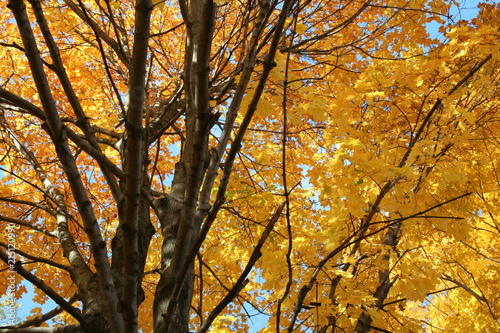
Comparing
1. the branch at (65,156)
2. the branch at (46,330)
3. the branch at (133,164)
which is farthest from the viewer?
the branch at (46,330)

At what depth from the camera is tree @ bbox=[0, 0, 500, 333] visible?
1.17 meters

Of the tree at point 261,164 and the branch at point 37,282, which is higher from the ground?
the tree at point 261,164

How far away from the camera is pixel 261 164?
3449mm

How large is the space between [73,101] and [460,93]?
2.80 m

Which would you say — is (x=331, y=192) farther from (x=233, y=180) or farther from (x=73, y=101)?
(x=73, y=101)

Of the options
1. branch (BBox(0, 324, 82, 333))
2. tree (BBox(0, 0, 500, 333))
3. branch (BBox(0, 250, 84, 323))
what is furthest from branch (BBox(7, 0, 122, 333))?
branch (BBox(0, 324, 82, 333))

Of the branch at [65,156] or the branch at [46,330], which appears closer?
the branch at [65,156]

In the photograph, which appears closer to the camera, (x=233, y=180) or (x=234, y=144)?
(x=234, y=144)

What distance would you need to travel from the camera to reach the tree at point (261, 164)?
1170 mm

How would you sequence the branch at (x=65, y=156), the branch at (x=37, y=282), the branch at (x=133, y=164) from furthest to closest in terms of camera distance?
the branch at (x=37, y=282)
the branch at (x=65, y=156)
the branch at (x=133, y=164)

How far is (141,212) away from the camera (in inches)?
113

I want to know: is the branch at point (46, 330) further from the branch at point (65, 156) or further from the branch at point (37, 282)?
the branch at point (65, 156)

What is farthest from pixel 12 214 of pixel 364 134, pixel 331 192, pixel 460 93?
pixel 460 93

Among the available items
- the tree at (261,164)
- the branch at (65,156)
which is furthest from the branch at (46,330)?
the branch at (65,156)
